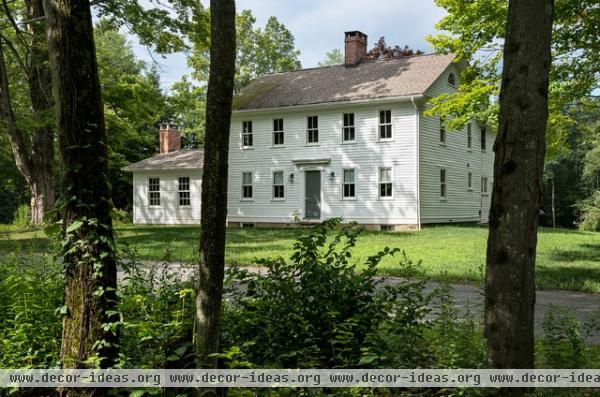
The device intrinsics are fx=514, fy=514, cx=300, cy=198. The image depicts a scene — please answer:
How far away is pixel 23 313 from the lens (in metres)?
4.01

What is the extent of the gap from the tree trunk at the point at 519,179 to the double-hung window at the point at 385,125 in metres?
20.5

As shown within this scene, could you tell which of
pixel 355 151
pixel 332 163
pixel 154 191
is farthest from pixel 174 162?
pixel 355 151

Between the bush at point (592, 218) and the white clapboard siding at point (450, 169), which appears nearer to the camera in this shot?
the white clapboard siding at point (450, 169)

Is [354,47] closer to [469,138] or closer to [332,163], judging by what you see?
[332,163]

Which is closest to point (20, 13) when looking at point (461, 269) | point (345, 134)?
point (345, 134)

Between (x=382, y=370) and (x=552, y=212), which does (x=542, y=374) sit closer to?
(x=382, y=370)

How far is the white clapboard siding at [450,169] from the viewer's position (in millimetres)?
23234

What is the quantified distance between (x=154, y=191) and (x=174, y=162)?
2.24 meters

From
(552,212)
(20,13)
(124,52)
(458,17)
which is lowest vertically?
(552,212)

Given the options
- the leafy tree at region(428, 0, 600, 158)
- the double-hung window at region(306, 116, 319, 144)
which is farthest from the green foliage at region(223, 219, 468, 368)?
the double-hung window at region(306, 116, 319, 144)

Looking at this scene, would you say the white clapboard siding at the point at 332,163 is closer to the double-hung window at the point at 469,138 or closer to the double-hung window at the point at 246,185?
the double-hung window at the point at 246,185

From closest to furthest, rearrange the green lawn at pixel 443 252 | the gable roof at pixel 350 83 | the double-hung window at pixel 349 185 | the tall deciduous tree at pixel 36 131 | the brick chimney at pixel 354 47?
1. the green lawn at pixel 443 252
2. the tall deciduous tree at pixel 36 131
3. the gable roof at pixel 350 83
4. the double-hung window at pixel 349 185
5. the brick chimney at pixel 354 47

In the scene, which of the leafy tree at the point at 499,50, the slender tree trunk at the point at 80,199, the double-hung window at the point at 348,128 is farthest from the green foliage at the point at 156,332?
the double-hung window at the point at 348,128

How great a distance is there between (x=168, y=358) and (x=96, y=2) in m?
15.8
